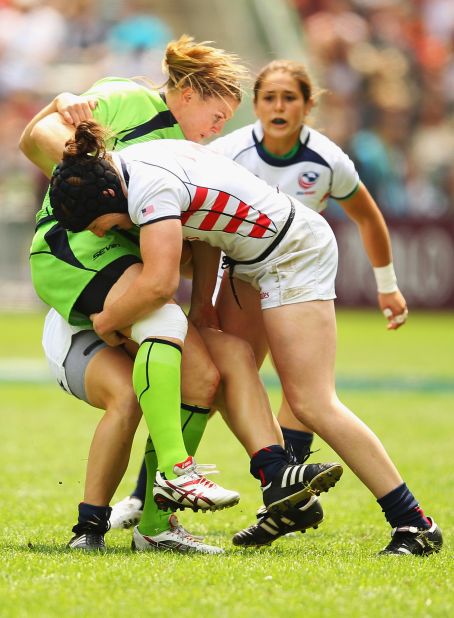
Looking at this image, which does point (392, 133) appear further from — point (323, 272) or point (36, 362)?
point (323, 272)

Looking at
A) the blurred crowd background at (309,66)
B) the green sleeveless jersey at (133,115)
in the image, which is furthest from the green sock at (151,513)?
the blurred crowd background at (309,66)

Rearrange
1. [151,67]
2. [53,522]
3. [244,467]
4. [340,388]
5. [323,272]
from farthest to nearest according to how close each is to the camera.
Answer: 1. [151,67]
2. [340,388]
3. [244,467]
4. [53,522]
5. [323,272]

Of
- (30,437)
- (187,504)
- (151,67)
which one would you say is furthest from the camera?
(151,67)

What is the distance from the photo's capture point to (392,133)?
1855 centimetres

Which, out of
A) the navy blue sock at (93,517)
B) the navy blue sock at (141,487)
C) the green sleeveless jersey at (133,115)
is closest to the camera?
the navy blue sock at (93,517)

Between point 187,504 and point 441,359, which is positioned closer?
point 187,504

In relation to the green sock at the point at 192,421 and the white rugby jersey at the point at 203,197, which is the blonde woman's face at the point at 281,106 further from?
the green sock at the point at 192,421

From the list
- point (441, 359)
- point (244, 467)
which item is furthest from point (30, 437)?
point (441, 359)

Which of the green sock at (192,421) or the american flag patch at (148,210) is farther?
the green sock at (192,421)

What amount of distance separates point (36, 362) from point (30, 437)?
15.4 feet

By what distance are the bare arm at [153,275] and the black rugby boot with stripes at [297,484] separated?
814mm

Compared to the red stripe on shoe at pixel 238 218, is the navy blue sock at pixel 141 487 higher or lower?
lower

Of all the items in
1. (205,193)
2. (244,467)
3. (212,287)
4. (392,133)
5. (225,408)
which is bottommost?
(244,467)

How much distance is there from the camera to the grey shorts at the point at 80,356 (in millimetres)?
4965
